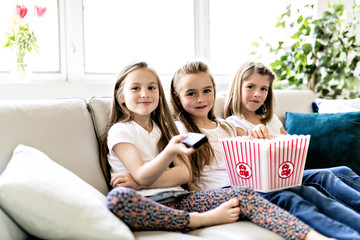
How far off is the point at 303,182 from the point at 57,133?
109cm

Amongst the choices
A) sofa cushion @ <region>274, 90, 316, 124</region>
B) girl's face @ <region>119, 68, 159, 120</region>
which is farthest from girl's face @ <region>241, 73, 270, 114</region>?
girl's face @ <region>119, 68, 159, 120</region>

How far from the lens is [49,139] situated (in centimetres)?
158

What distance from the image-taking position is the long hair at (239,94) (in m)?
2.22

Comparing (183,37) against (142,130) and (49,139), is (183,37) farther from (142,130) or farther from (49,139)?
(49,139)

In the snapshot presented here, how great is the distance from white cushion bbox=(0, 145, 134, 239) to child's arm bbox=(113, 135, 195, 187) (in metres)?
0.30

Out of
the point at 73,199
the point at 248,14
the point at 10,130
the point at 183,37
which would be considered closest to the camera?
the point at 73,199

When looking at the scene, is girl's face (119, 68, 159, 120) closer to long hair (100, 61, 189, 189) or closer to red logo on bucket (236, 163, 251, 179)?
long hair (100, 61, 189, 189)

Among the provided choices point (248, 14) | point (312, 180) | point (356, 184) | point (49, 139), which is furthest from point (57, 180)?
point (248, 14)

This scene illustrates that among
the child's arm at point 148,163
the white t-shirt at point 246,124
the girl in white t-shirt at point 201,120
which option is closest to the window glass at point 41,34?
the girl in white t-shirt at point 201,120


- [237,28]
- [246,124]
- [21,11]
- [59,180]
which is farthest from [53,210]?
[237,28]

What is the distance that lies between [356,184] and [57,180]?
1.27 meters

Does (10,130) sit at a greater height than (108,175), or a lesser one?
greater

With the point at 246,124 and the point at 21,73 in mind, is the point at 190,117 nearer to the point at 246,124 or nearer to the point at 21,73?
the point at 246,124

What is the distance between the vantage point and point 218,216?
1.44 metres
